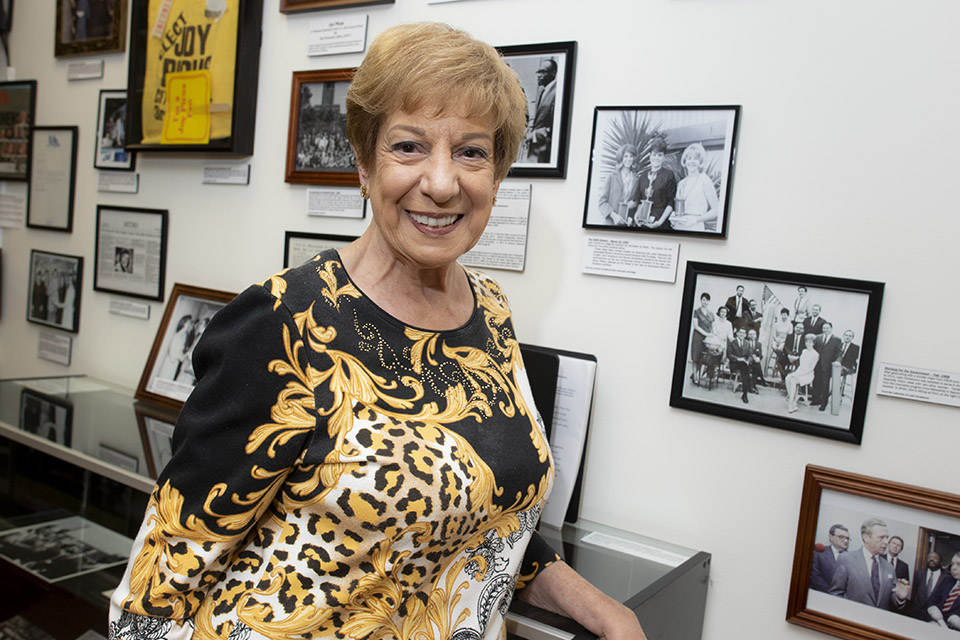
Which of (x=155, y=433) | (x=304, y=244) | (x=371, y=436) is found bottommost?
(x=155, y=433)

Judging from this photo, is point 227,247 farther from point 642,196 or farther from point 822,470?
point 822,470

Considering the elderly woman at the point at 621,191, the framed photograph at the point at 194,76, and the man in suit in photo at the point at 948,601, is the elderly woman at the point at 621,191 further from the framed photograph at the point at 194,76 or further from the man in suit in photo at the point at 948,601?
the framed photograph at the point at 194,76

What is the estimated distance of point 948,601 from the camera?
128 centimetres

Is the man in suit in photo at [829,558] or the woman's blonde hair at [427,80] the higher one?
the woman's blonde hair at [427,80]

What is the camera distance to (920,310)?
1.29 m

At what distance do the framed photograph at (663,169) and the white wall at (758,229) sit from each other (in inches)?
1.1

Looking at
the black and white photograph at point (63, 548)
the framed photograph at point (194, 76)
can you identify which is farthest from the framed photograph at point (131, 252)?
the black and white photograph at point (63, 548)

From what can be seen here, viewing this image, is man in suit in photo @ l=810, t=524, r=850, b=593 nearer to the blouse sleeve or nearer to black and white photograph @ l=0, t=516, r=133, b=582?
the blouse sleeve

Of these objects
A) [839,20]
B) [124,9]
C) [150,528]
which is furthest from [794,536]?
[124,9]

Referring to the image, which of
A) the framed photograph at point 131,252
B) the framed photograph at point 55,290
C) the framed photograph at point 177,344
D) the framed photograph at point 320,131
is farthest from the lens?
the framed photograph at point 55,290

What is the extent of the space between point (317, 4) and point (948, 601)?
1.93 meters

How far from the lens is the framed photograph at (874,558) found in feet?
4.20

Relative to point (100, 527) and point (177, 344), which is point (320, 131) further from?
point (100, 527)

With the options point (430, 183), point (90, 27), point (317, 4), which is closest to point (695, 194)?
point (430, 183)
